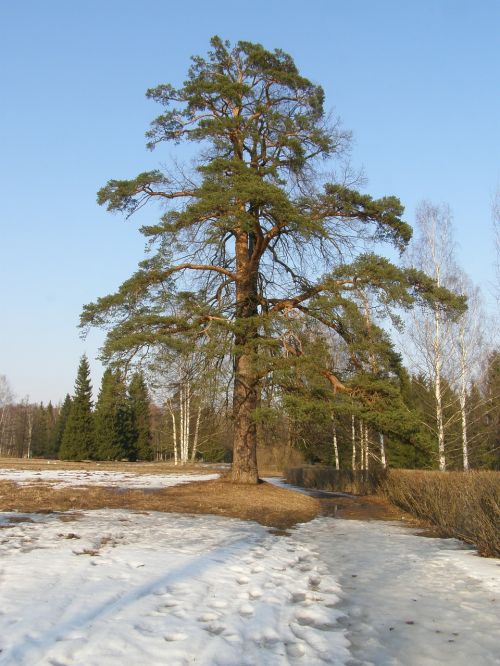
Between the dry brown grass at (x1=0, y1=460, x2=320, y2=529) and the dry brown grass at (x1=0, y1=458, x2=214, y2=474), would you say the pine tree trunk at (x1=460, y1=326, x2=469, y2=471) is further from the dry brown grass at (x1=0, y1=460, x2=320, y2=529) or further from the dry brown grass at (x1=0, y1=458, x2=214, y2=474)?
the dry brown grass at (x1=0, y1=458, x2=214, y2=474)

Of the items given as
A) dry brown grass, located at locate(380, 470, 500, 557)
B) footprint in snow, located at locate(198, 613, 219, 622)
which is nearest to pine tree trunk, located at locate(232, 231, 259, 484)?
dry brown grass, located at locate(380, 470, 500, 557)

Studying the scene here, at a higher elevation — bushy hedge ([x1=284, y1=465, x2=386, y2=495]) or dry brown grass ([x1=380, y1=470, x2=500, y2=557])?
dry brown grass ([x1=380, y1=470, x2=500, y2=557])

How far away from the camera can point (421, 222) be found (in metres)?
22.1

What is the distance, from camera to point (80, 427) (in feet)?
173

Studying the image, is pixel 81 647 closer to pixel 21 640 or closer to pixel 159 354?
pixel 21 640

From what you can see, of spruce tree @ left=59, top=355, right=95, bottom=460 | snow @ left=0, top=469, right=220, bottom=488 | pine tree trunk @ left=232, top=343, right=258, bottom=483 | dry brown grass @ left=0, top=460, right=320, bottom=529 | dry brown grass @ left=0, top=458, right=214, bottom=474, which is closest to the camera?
dry brown grass @ left=0, top=460, right=320, bottom=529

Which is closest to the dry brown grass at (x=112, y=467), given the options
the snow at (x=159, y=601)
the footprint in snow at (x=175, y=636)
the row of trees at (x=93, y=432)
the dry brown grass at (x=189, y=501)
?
the row of trees at (x=93, y=432)

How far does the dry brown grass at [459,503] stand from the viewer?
704cm

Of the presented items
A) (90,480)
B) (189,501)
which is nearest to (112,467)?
(90,480)

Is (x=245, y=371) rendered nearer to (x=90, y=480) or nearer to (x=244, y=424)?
(x=244, y=424)

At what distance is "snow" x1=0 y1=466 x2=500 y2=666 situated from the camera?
147 inches

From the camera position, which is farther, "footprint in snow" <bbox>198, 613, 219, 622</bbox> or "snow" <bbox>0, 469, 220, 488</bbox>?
"snow" <bbox>0, 469, 220, 488</bbox>

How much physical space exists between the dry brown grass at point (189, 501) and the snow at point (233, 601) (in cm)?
300

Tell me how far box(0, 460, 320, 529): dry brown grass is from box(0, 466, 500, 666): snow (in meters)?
3.00
